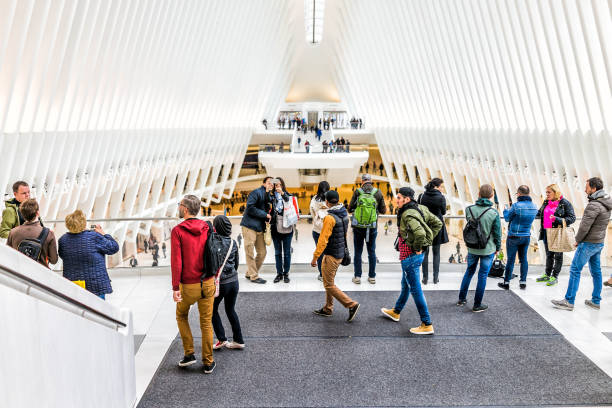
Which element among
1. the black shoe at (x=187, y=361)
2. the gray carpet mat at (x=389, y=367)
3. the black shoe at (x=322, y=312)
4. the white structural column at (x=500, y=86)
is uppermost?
the white structural column at (x=500, y=86)

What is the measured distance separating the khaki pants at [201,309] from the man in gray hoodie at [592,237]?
376cm

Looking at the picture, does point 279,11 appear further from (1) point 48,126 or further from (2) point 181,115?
(1) point 48,126

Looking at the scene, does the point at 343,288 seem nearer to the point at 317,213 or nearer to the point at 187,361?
the point at 317,213

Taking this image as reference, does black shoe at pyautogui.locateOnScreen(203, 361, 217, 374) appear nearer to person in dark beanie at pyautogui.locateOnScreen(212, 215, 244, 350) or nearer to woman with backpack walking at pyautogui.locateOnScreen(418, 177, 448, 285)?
person in dark beanie at pyautogui.locateOnScreen(212, 215, 244, 350)

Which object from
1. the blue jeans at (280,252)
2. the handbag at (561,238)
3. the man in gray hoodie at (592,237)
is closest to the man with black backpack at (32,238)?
the blue jeans at (280,252)

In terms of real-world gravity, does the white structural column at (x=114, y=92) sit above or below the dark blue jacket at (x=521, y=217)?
above

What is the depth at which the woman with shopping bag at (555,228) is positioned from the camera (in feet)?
19.2

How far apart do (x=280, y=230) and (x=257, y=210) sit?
0.44 meters

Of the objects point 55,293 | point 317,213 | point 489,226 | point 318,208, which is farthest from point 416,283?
point 55,293

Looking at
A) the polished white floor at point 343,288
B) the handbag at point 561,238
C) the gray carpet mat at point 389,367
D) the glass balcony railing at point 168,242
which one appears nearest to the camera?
the gray carpet mat at point 389,367

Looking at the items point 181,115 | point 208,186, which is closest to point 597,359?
point 181,115

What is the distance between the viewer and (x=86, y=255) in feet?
13.4

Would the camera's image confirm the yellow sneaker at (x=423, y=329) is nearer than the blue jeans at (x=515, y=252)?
Yes

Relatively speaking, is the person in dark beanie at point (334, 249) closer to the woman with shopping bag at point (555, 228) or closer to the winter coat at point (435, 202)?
the winter coat at point (435, 202)
